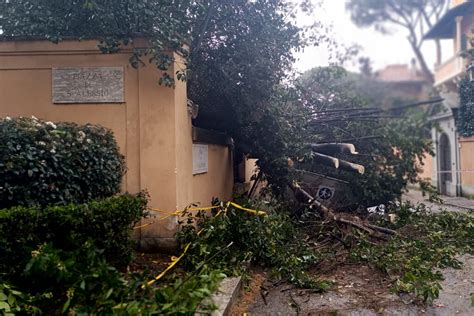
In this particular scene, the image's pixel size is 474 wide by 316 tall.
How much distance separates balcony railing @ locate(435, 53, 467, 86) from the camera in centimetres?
2264

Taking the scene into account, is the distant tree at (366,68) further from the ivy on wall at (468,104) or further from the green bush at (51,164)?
the green bush at (51,164)

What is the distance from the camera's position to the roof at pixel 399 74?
151ft

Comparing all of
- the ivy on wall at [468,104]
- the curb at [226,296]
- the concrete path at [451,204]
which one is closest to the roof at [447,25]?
the concrete path at [451,204]

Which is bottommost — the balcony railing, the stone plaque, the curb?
the curb

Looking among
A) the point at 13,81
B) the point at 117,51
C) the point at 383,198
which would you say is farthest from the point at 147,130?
the point at 383,198

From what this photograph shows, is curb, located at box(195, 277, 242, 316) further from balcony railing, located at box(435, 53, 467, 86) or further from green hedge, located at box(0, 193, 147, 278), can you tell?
balcony railing, located at box(435, 53, 467, 86)

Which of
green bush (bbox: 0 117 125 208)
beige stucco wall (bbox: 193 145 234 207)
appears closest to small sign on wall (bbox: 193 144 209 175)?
beige stucco wall (bbox: 193 145 234 207)

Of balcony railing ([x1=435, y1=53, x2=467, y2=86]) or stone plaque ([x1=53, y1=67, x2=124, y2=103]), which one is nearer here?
stone plaque ([x1=53, y1=67, x2=124, y2=103])

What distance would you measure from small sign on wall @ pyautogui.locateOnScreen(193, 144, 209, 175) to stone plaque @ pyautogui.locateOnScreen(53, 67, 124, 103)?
5.20 ft

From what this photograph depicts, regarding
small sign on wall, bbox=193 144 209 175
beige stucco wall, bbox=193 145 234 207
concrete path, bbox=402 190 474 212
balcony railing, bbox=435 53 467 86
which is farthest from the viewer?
→ balcony railing, bbox=435 53 467 86

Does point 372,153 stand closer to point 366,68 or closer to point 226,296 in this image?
point 226,296

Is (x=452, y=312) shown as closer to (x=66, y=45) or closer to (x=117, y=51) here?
(x=117, y=51)

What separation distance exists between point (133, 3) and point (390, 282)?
182 inches

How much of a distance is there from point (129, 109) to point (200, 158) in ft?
5.80
